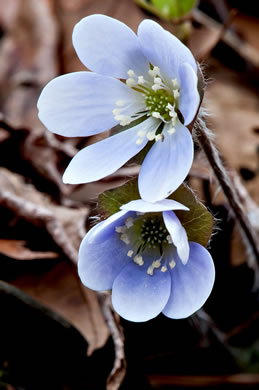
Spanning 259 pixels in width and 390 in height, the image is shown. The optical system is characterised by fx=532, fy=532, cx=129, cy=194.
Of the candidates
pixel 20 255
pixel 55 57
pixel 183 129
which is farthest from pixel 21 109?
pixel 183 129

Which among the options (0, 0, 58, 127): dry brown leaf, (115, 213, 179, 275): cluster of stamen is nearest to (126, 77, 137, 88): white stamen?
(115, 213, 179, 275): cluster of stamen

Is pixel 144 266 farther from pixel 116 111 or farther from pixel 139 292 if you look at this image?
pixel 116 111

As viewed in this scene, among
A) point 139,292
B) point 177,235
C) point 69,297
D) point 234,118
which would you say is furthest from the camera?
point 234,118

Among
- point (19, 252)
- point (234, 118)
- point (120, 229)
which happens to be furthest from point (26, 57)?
point (120, 229)

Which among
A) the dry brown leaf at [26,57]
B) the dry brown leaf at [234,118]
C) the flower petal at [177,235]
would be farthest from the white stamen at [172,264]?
the dry brown leaf at [26,57]

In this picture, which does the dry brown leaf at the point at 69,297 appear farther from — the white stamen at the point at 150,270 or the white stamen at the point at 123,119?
the white stamen at the point at 123,119

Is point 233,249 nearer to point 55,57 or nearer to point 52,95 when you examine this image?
point 52,95
